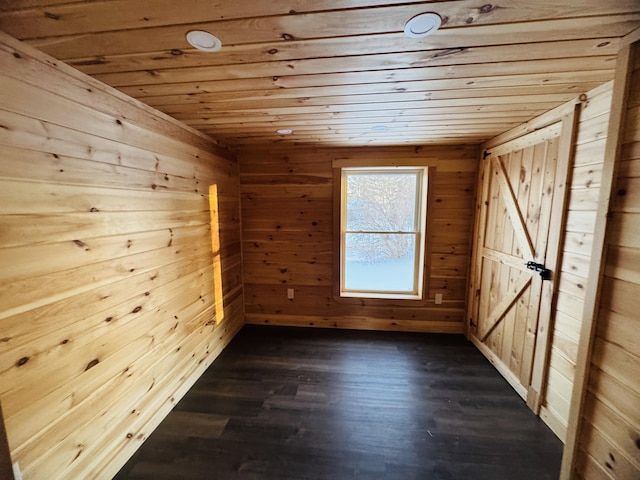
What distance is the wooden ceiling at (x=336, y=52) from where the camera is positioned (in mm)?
896

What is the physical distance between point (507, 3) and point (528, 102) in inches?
43.3

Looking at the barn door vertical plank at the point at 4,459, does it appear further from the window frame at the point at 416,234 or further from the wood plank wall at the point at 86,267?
the window frame at the point at 416,234

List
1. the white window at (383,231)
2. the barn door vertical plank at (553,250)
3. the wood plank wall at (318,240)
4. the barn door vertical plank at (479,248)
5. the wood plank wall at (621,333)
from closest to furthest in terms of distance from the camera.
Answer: the wood plank wall at (621,333) → the barn door vertical plank at (553,250) → the barn door vertical plank at (479,248) → the wood plank wall at (318,240) → the white window at (383,231)

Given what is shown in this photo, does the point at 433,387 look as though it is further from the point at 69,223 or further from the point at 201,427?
the point at 69,223

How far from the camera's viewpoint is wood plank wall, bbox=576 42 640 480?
38.9 inches

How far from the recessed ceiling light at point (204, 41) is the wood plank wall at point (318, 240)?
193 centimetres

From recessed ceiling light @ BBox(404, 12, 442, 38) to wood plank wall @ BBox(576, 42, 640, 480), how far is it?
2.59 ft

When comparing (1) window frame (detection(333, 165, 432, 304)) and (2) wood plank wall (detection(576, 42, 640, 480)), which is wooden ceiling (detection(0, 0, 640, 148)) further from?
(1) window frame (detection(333, 165, 432, 304))

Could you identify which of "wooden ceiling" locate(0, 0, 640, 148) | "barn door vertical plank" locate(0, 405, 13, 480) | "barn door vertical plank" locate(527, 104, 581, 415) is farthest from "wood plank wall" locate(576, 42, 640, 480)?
"barn door vertical plank" locate(0, 405, 13, 480)

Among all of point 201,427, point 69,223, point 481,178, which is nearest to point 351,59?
point 69,223

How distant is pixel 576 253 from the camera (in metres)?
1.65

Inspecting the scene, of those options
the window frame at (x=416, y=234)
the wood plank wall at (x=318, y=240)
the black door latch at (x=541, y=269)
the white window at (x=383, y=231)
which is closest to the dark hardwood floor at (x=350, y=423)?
the wood plank wall at (x=318, y=240)

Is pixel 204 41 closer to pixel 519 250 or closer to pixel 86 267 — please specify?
pixel 86 267

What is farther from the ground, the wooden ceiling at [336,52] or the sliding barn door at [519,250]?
the wooden ceiling at [336,52]
